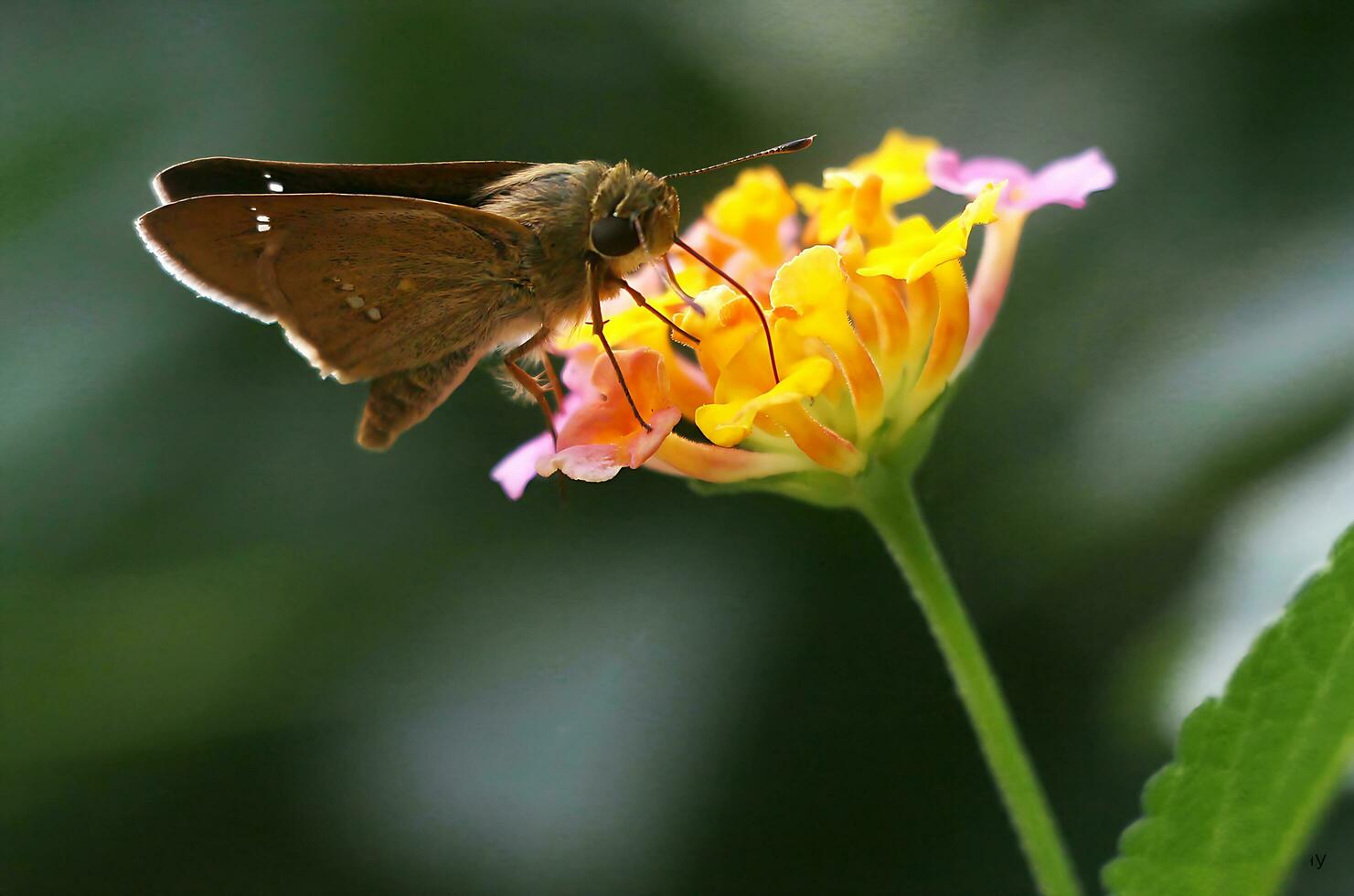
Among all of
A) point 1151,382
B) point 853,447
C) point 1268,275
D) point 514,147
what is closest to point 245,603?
point 514,147

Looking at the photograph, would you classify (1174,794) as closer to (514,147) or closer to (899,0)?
(899,0)

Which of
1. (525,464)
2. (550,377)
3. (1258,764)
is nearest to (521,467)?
(525,464)

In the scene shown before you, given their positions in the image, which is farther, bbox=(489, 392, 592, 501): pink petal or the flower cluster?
bbox=(489, 392, 592, 501): pink petal

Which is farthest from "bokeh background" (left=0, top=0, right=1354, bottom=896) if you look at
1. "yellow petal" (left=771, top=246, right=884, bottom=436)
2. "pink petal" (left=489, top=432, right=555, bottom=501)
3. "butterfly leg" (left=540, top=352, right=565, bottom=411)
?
"yellow petal" (left=771, top=246, right=884, bottom=436)

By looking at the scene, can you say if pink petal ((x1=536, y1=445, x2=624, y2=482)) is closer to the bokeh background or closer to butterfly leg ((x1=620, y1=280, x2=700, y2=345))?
butterfly leg ((x1=620, y1=280, x2=700, y2=345))

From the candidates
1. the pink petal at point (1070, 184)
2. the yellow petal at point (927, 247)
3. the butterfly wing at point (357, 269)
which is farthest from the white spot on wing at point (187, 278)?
the pink petal at point (1070, 184)

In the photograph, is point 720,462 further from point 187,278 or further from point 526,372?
point 187,278
